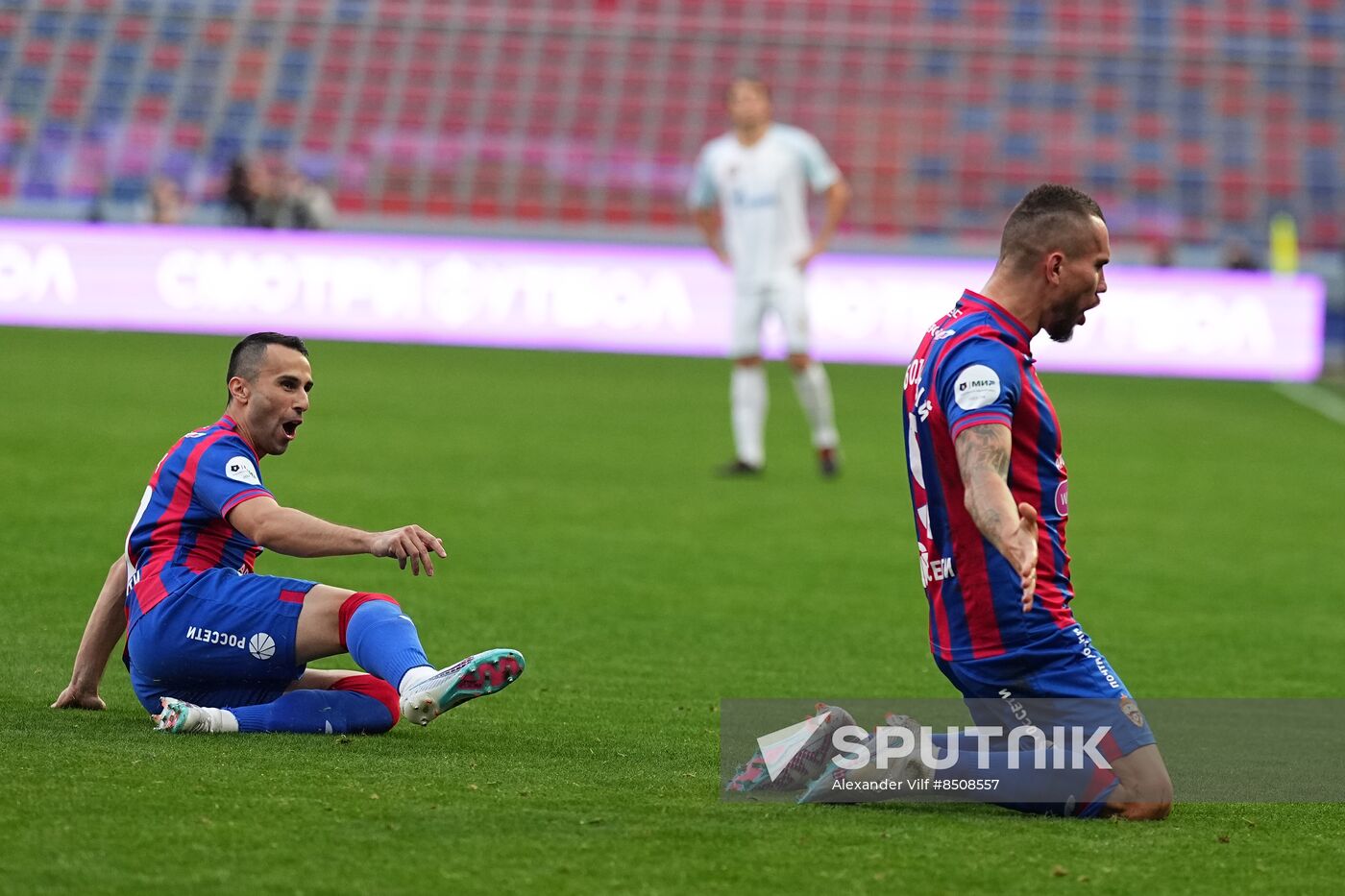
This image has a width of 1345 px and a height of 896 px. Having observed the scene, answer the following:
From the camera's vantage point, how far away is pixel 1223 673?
22.3ft

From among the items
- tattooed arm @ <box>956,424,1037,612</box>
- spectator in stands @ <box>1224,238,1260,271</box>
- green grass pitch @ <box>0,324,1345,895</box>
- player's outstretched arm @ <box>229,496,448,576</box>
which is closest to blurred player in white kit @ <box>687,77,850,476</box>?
green grass pitch @ <box>0,324,1345,895</box>

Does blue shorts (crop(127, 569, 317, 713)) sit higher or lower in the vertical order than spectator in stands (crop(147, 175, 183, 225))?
lower

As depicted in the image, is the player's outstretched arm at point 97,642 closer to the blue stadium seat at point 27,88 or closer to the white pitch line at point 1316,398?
the white pitch line at point 1316,398

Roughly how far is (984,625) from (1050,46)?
25937 millimetres

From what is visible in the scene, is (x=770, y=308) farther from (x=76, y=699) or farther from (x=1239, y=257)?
(x=1239, y=257)

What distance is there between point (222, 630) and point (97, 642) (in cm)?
52

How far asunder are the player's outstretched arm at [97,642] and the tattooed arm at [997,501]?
7.66ft

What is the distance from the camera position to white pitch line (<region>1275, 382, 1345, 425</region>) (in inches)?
708

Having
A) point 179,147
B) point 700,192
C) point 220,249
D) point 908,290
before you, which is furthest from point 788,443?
point 179,147

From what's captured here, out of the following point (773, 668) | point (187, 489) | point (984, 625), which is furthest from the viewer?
point (773, 668)

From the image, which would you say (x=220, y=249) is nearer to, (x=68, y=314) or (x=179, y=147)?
(x=68, y=314)

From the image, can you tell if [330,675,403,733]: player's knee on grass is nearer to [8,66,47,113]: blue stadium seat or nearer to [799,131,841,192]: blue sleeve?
[799,131,841,192]: blue sleeve

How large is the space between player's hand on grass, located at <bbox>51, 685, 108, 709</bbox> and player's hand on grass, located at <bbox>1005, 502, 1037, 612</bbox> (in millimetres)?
2581

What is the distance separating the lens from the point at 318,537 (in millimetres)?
4457
